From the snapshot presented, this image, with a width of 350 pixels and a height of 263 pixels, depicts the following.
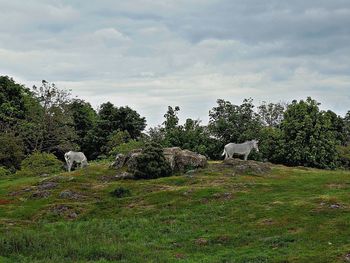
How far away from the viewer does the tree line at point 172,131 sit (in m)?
70.1

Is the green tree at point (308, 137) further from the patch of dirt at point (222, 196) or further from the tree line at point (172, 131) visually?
the patch of dirt at point (222, 196)

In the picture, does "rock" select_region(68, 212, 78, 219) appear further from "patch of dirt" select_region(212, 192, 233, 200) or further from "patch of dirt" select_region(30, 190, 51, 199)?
"patch of dirt" select_region(212, 192, 233, 200)

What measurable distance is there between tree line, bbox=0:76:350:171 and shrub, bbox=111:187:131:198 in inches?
1027

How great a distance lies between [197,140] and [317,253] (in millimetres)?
49192

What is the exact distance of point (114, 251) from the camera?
2888 centimetres

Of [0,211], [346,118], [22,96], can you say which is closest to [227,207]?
[0,211]

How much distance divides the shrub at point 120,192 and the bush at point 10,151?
31.9 meters

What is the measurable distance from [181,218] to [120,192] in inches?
465

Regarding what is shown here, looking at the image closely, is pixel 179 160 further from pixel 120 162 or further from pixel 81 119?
pixel 81 119

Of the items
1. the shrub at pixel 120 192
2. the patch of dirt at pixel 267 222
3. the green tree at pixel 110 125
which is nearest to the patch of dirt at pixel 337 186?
the patch of dirt at pixel 267 222

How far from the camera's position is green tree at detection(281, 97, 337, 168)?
6869 centimetres

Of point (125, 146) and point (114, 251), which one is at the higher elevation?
point (125, 146)

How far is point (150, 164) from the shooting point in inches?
2197

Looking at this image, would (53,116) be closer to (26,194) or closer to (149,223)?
(26,194)
